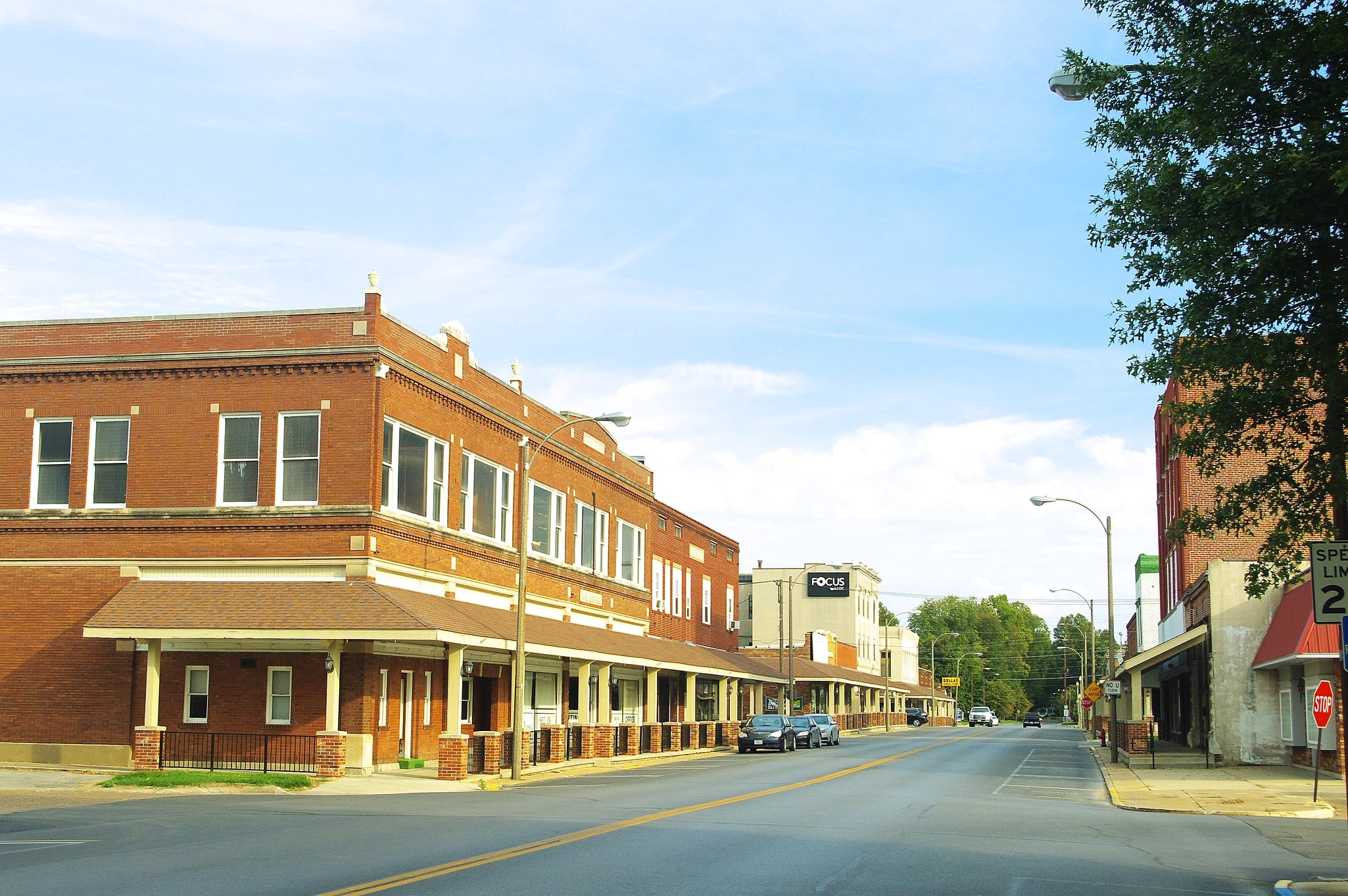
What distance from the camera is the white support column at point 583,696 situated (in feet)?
126

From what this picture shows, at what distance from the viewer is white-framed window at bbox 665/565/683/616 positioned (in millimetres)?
60625

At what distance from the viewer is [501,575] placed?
37.4 metres

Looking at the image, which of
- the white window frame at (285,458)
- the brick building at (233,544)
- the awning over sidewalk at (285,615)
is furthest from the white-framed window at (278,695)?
the white window frame at (285,458)

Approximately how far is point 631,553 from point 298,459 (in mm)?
21894

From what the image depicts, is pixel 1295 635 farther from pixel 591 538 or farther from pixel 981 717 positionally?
pixel 981 717

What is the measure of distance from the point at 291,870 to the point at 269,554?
17.5m

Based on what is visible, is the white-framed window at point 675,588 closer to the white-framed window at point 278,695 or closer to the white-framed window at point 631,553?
the white-framed window at point 631,553

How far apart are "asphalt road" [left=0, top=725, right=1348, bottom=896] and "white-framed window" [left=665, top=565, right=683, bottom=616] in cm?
3268

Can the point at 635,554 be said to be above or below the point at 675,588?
above

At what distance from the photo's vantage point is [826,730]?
59.0 metres

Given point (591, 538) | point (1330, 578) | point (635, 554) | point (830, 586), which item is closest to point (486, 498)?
point (591, 538)

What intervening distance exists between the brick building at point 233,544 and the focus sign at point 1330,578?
18.1 m

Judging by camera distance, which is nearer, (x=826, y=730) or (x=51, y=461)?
(x=51, y=461)

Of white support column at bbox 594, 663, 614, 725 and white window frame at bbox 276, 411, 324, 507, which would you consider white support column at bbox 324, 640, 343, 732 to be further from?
white support column at bbox 594, 663, 614, 725
